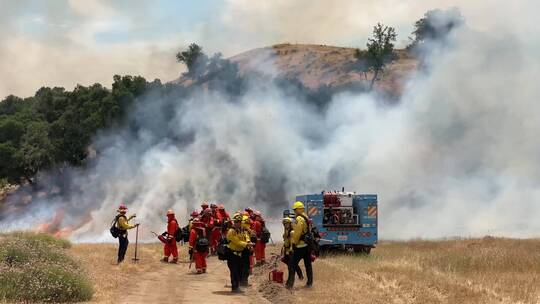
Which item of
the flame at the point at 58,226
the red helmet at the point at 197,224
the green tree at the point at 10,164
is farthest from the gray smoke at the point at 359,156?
the red helmet at the point at 197,224

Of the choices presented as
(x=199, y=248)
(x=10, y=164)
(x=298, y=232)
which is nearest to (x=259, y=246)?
(x=199, y=248)

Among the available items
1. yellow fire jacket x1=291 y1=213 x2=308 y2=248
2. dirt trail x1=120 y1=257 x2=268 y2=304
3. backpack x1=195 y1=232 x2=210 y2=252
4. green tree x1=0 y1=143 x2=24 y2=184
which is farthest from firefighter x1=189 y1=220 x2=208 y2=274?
green tree x1=0 y1=143 x2=24 y2=184

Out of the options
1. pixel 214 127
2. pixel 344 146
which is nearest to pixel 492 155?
pixel 344 146

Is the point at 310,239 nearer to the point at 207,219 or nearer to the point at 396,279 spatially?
the point at 396,279

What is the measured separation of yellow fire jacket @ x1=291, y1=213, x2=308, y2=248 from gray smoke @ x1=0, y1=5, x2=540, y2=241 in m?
31.4

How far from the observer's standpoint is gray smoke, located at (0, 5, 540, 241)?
49.5 metres

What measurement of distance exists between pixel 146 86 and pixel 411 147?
2805 cm

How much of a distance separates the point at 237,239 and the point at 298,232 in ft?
4.91

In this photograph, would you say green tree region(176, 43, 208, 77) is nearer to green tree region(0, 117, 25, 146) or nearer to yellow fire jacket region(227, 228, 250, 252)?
green tree region(0, 117, 25, 146)

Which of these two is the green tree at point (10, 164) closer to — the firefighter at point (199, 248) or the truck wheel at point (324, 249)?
the truck wheel at point (324, 249)

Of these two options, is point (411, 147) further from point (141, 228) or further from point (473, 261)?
point (473, 261)

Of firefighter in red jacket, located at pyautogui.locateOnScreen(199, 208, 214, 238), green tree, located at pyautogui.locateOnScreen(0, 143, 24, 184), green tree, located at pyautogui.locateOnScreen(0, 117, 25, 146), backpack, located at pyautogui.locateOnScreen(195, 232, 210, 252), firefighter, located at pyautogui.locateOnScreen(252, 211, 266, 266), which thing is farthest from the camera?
green tree, located at pyautogui.locateOnScreen(0, 117, 25, 146)

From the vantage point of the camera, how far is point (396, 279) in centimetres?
1625

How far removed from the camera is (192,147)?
5550 cm
